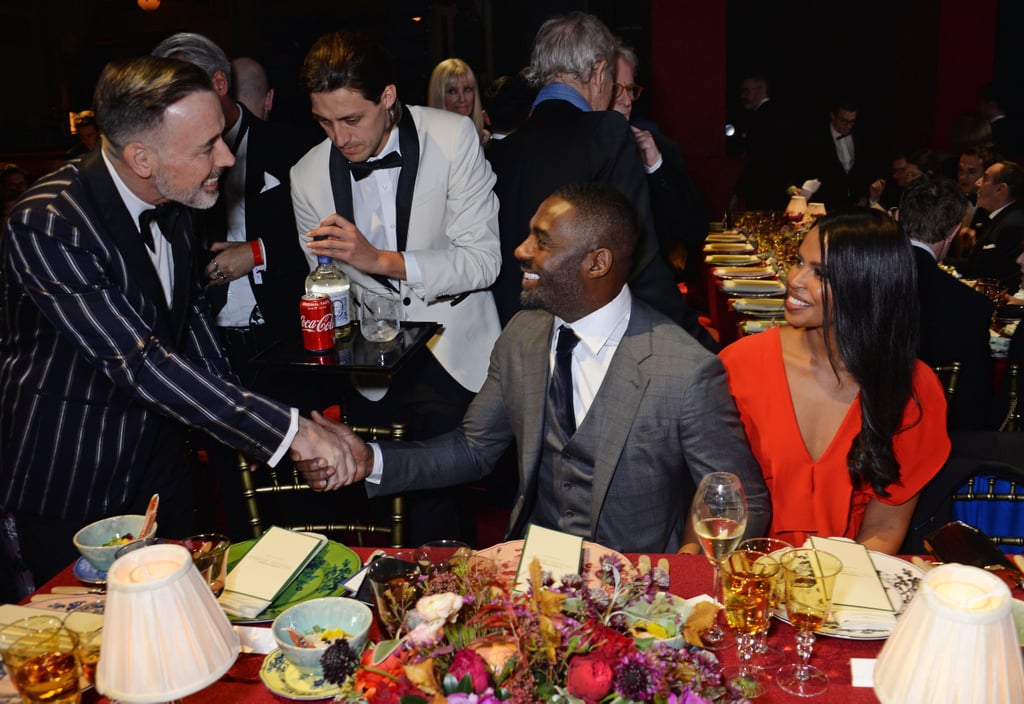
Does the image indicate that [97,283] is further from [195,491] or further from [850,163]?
[850,163]

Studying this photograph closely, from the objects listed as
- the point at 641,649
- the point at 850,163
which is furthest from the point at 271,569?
the point at 850,163

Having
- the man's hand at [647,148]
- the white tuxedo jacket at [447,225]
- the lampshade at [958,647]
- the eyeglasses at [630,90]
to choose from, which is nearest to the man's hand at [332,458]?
the white tuxedo jacket at [447,225]

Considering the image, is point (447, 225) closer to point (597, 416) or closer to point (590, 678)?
point (597, 416)

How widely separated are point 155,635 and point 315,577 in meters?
0.73

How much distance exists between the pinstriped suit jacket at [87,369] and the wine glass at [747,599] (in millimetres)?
1170

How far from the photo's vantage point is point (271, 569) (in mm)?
1879

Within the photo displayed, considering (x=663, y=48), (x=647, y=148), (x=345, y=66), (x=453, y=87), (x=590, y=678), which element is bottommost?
(x=590, y=678)

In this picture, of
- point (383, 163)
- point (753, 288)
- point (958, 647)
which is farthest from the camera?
point (753, 288)

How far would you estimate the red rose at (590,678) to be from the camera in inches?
45.2

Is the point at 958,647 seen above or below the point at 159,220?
below

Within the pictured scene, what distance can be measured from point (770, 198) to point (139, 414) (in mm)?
7379

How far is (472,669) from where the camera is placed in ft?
3.83

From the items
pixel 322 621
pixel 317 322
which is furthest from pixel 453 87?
pixel 322 621

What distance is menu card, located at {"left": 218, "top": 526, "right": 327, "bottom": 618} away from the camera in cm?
178
